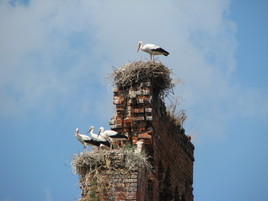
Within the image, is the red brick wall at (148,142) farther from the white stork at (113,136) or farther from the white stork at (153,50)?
the white stork at (153,50)

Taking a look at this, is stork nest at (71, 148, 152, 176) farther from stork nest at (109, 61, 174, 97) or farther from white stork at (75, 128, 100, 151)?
stork nest at (109, 61, 174, 97)

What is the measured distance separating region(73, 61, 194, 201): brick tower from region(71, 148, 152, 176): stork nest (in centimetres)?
2

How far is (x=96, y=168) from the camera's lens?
17188mm

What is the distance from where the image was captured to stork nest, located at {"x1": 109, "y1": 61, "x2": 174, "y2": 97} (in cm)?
1889

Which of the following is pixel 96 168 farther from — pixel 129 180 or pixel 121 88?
pixel 121 88

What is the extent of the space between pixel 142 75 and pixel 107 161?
93.3 inches

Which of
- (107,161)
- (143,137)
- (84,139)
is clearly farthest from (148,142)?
(107,161)

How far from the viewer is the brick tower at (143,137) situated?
17016 millimetres

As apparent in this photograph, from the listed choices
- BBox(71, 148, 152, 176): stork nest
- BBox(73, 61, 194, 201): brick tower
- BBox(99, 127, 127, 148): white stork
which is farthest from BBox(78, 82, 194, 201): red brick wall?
BBox(99, 127, 127, 148): white stork

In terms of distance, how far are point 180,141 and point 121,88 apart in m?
2.38

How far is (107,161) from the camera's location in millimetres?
17156

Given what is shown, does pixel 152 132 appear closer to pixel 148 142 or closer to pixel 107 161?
pixel 148 142

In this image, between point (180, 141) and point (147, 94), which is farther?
point (180, 141)

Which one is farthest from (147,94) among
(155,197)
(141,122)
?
(155,197)
